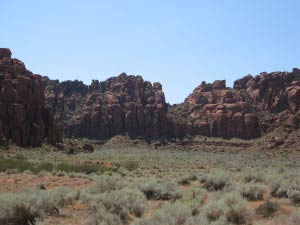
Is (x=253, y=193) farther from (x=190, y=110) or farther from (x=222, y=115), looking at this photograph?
(x=190, y=110)

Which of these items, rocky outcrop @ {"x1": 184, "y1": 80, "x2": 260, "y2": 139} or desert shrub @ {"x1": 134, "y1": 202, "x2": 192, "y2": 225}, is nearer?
desert shrub @ {"x1": 134, "y1": 202, "x2": 192, "y2": 225}

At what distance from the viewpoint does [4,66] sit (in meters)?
72.4

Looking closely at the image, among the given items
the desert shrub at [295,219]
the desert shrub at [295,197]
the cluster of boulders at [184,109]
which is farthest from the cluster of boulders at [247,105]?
the desert shrub at [295,219]

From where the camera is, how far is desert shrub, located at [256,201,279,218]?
1343 cm

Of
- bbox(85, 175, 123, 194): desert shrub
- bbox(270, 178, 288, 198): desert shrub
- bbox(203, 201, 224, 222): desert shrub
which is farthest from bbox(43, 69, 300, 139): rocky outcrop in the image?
bbox(203, 201, 224, 222): desert shrub

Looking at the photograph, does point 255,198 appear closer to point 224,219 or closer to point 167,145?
point 224,219

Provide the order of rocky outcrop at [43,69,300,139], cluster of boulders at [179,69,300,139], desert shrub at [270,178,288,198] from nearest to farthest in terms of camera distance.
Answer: desert shrub at [270,178,288,198] → cluster of boulders at [179,69,300,139] → rocky outcrop at [43,69,300,139]

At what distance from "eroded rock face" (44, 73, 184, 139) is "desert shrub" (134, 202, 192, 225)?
112 meters

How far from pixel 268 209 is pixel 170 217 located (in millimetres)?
4463

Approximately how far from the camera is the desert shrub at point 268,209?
13.4 metres

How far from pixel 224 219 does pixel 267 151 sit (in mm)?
84029

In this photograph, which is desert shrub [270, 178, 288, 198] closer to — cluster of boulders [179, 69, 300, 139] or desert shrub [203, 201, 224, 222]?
desert shrub [203, 201, 224, 222]

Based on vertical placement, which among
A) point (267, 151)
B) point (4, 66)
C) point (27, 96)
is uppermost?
point (4, 66)

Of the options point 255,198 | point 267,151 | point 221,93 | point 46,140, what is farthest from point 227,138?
point 255,198
